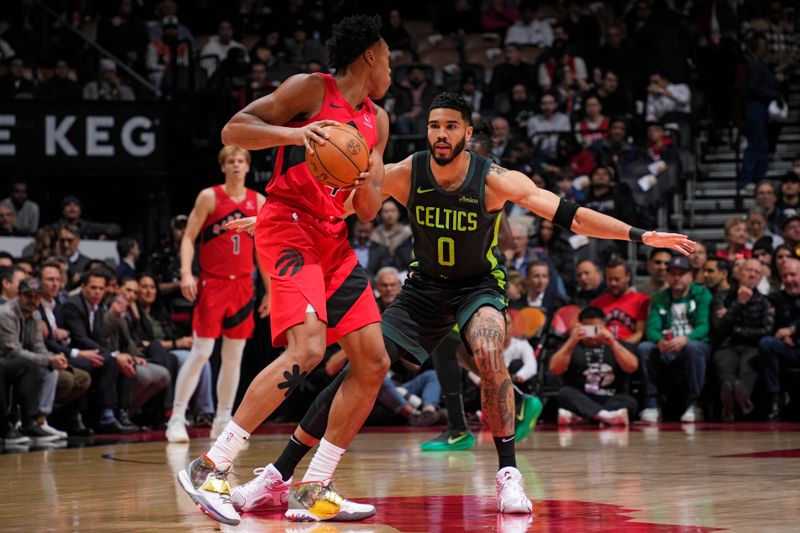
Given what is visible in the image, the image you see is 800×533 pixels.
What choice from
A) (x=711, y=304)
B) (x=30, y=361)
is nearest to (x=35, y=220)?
(x=30, y=361)

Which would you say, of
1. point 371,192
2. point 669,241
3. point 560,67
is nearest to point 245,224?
point 371,192

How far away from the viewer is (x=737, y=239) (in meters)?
12.3

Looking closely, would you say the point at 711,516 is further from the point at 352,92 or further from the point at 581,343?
the point at 581,343

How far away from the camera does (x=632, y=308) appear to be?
38.8 feet

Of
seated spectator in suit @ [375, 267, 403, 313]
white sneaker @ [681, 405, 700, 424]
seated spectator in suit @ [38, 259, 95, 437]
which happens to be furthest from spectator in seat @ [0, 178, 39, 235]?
white sneaker @ [681, 405, 700, 424]

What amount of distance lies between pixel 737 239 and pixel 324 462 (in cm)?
815

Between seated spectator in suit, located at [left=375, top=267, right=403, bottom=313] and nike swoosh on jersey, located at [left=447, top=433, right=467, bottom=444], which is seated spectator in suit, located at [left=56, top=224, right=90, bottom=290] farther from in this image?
nike swoosh on jersey, located at [left=447, top=433, right=467, bottom=444]

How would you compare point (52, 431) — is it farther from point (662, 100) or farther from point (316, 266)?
point (662, 100)

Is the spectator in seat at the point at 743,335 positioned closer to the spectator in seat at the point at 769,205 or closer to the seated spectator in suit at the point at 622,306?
the seated spectator in suit at the point at 622,306

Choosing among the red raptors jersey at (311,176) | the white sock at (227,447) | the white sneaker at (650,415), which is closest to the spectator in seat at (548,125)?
the white sneaker at (650,415)

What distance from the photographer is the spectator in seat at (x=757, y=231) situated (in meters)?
12.5

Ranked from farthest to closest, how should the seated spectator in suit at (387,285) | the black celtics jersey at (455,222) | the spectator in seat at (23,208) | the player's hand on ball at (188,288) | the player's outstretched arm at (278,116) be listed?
the spectator in seat at (23,208) → the seated spectator in suit at (387,285) → the player's hand on ball at (188,288) → the black celtics jersey at (455,222) → the player's outstretched arm at (278,116)

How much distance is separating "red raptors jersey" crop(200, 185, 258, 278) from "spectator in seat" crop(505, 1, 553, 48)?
9.15 m

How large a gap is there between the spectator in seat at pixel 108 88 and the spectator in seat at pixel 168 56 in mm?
572
